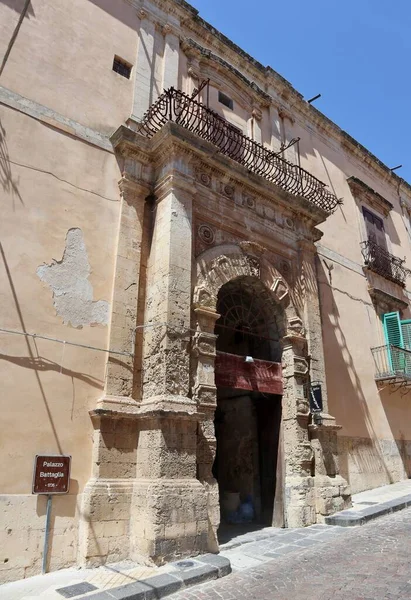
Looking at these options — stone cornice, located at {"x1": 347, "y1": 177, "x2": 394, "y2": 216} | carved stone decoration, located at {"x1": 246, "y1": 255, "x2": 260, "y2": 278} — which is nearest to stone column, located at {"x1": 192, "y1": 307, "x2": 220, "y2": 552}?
carved stone decoration, located at {"x1": 246, "y1": 255, "x2": 260, "y2": 278}

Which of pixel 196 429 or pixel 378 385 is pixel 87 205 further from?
pixel 378 385

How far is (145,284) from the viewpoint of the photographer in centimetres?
720

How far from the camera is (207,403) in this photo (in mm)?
6641

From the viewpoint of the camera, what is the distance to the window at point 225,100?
403 inches

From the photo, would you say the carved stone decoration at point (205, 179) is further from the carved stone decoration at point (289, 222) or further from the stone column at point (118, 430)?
the carved stone decoration at point (289, 222)

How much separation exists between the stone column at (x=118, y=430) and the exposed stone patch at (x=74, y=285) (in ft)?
1.01

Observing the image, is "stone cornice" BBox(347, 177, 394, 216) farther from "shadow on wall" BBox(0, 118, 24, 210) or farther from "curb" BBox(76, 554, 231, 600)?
"curb" BBox(76, 554, 231, 600)

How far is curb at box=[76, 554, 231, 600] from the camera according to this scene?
4.41 m

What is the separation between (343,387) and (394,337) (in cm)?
285

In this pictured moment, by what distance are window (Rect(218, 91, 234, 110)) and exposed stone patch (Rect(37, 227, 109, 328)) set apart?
5.35 metres

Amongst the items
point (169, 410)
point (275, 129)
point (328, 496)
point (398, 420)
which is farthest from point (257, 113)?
point (398, 420)

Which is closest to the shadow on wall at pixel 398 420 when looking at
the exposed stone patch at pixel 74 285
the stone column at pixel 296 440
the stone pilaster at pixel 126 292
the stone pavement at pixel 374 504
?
the stone pavement at pixel 374 504

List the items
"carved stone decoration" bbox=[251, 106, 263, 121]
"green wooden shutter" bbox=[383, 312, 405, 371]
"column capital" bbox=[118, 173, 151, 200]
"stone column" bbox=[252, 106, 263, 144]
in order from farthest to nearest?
"green wooden shutter" bbox=[383, 312, 405, 371]
"carved stone decoration" bbox=[251, 106, 263, 121]
"stone column" bbox=[252, 106, 263, 144]
"column capital" bbox=[118, 173, 151, 200]

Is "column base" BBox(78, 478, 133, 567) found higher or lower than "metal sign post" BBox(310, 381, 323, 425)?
lower
